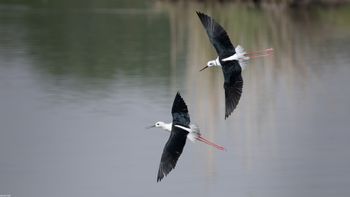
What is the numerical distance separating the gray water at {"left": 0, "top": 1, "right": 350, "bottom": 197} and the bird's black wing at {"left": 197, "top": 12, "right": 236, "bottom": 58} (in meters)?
0.94

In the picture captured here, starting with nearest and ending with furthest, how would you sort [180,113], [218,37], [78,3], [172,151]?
[172,151] → [180,113] → [218,37] → [78,3]

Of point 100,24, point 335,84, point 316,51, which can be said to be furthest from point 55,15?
point 335,84

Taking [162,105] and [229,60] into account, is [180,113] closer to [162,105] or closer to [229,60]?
[229,60]

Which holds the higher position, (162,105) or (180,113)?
(180,113)

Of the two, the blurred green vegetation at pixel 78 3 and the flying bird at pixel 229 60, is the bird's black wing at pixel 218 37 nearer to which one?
the flying bird at pixel 229 60

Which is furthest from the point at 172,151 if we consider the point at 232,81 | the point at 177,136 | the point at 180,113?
the point at 232,81

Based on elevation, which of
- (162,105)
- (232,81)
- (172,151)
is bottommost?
(162,105)

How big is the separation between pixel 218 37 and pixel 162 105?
3.18 m

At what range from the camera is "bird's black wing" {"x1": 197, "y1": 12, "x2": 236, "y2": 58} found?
6320 millimetres

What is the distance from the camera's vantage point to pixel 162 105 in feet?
31.2

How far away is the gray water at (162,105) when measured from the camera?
705 cm

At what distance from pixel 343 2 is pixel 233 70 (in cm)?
1077

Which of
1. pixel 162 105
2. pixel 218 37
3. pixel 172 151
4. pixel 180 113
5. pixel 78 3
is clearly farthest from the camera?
pixel 78 3

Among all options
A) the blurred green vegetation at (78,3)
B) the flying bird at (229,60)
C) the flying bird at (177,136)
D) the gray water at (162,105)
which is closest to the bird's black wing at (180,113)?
the flying bird at (177,136)
